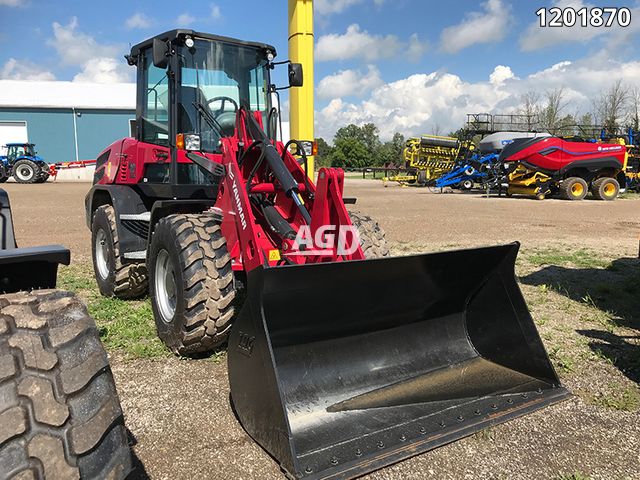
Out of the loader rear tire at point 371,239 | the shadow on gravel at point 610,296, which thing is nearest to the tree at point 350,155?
the shadow on gravel at point 610,296

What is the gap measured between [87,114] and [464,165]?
34.1 m

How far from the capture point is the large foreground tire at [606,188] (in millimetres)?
19672

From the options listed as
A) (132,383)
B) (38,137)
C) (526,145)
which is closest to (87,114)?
(38,137)

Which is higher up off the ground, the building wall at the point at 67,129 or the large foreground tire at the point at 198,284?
the building wall at the point at 67,129

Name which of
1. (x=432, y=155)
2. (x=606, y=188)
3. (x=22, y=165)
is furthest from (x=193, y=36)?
Answer: (x=22, y=165)

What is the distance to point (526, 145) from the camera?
1944 centimetres

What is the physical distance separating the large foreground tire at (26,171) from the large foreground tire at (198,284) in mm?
31385

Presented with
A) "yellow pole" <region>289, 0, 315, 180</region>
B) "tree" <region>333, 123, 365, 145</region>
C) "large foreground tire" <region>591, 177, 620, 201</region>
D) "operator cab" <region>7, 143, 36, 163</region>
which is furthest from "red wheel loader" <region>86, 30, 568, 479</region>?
"tree" <region>333, 123, 365, 145</region>

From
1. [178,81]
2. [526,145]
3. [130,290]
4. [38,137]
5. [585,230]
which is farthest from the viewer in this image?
[38,137]

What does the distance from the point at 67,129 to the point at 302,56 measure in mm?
40170

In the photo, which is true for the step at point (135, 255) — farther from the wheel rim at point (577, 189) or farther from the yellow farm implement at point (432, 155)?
the yellow farm implement at point (432, 155)

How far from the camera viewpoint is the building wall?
143 feet

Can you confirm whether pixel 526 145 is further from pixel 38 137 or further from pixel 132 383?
pixel 38 137

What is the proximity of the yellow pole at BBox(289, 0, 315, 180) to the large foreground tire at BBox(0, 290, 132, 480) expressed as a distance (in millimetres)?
9262
